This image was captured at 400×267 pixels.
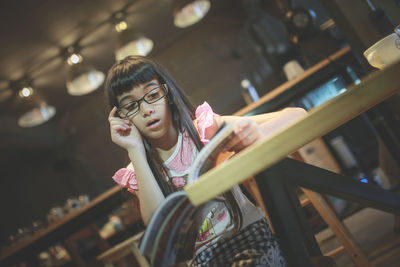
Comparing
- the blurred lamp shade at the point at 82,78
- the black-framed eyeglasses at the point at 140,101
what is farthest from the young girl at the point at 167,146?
the blurred lamp shade at the point at 82,78

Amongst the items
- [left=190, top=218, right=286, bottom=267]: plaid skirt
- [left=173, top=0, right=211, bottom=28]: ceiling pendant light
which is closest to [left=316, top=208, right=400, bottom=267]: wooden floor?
[left=190, top=218, right=286, bottom=267]: plaid skirt

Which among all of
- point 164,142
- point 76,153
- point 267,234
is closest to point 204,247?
point 267,234

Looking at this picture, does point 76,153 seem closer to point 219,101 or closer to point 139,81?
point 219,101

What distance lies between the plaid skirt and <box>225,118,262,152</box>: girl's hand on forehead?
38 centimetres

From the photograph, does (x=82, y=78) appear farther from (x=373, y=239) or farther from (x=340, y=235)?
(x=373, y=239)

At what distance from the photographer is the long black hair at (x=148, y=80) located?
1.12 m

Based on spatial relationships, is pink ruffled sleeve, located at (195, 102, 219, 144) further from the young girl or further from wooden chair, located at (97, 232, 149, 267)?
wooden chair, located at (97, 232, 149, 267)

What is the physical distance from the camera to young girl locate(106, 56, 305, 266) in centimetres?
101

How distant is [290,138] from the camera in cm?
59

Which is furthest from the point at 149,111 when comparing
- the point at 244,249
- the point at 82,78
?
the point at 82,78

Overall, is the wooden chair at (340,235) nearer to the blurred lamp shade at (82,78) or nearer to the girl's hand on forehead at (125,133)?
the girl's hand on forehead at (125,133)

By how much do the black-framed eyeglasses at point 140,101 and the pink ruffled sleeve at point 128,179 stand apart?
0.22 metres

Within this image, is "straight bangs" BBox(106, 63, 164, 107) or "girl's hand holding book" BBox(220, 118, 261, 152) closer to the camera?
"girl's hand holding book" BBox(220, 118, 261, 152)

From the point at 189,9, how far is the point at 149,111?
264 cm
